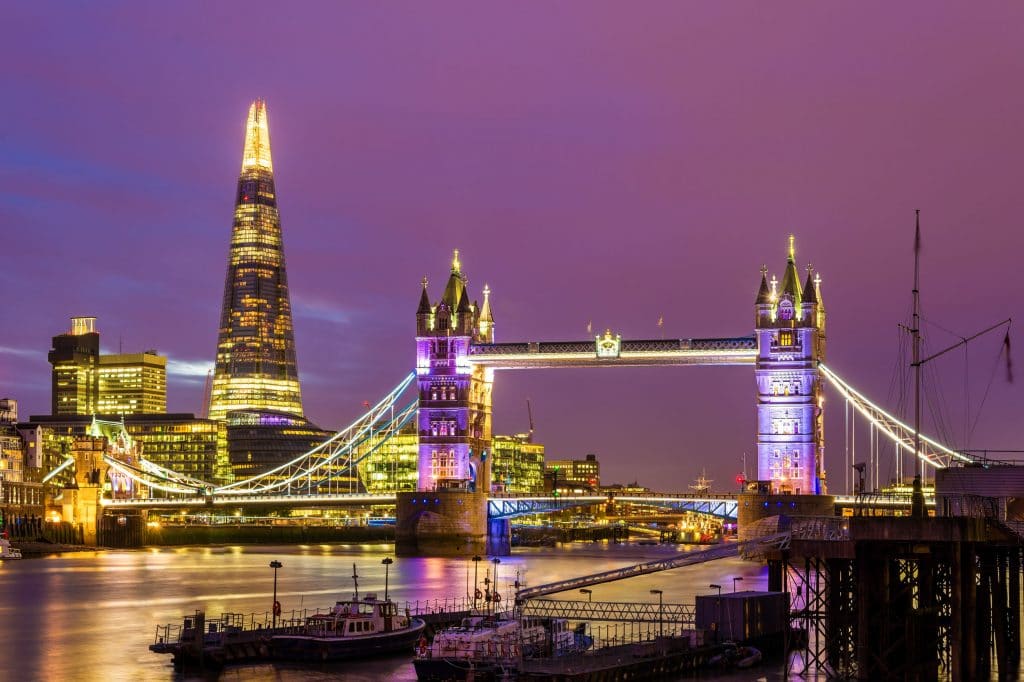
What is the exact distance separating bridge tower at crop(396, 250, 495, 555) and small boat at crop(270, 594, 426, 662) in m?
76.0

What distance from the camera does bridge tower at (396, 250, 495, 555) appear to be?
145375mm

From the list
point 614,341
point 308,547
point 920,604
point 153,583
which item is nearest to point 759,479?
point 614,341

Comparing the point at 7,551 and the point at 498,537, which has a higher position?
the point at 498,537

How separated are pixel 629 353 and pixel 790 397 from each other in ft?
46.9

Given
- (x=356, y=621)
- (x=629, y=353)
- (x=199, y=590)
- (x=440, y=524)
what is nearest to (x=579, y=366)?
(x=629, y=353)

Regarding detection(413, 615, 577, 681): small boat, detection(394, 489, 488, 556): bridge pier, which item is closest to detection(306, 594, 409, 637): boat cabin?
detection(413, 615, 577, 681): small boat

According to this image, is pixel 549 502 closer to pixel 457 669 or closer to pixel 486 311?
pixel 486 311

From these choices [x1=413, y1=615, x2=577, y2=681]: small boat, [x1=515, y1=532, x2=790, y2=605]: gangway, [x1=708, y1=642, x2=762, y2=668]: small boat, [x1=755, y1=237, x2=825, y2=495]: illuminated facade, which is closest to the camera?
[x1=413, y1=615, x2=577, y2=681]: small boat

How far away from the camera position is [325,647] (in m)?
65.2

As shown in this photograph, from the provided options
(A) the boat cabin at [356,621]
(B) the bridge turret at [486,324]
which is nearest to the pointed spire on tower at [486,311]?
(B) the bridge turret at [486,324]

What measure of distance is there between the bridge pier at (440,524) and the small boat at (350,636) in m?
74.4

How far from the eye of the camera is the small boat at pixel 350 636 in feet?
214

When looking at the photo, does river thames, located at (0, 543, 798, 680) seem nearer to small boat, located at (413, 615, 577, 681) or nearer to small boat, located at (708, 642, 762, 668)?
small boat, located at (708, 642, 762, 668)

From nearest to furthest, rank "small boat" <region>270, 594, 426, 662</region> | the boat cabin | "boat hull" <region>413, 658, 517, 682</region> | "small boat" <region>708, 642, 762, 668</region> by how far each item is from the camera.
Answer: "boat hull" <region>413, 658, 517, 682</region>, "small boat" <region>708, 642, 762, 668</region>, "small boat" <region>270, 594, 426, 662</region>, the boat cabin
